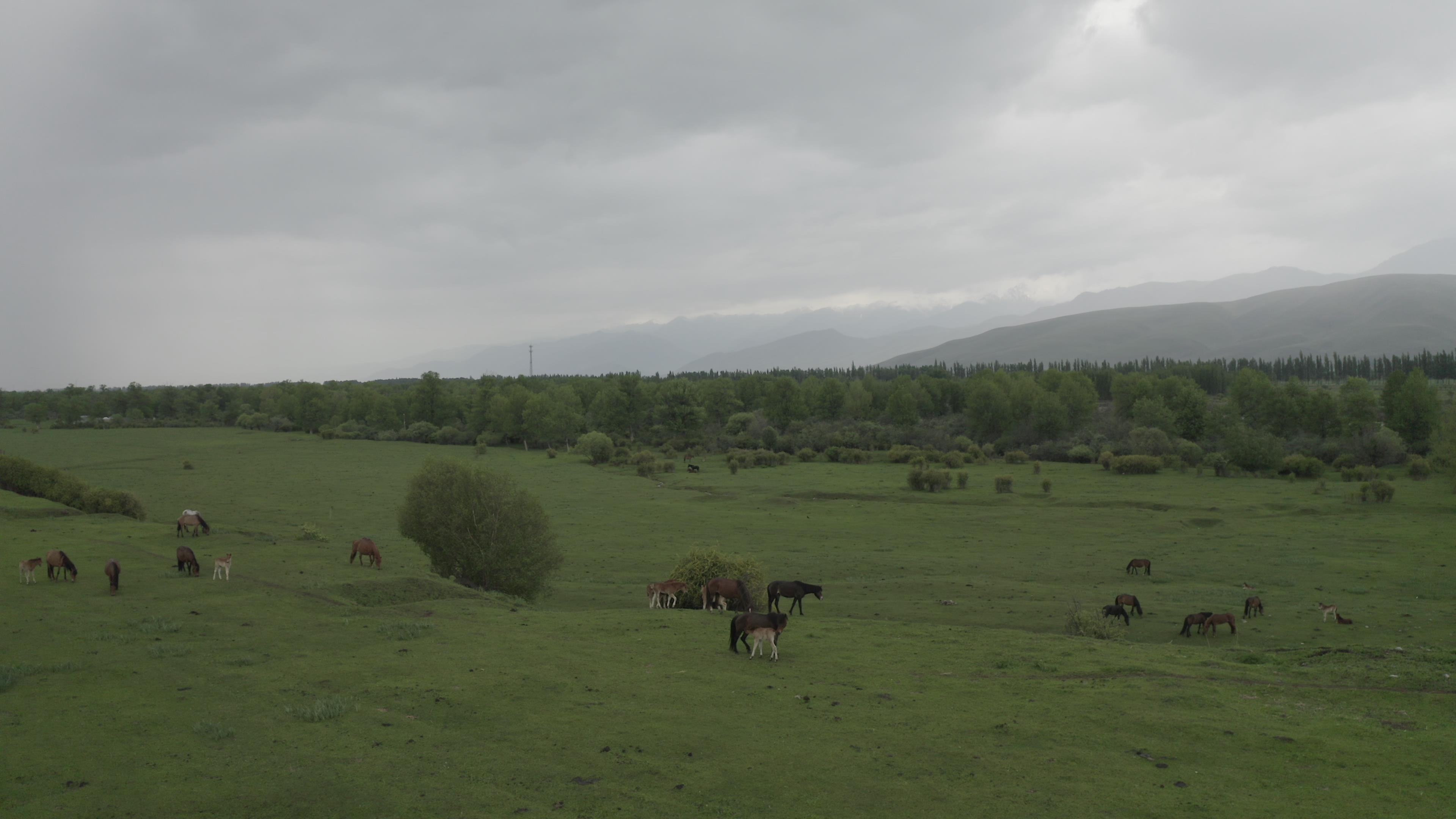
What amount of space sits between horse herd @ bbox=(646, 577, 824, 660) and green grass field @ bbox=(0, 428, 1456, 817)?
0.63m

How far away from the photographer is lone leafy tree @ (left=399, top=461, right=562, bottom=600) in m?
30.4

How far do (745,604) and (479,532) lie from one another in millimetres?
13334

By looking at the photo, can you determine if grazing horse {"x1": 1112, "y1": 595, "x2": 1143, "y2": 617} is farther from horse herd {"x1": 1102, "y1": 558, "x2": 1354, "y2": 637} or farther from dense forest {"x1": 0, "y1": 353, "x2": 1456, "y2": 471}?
dense forest {"x1": 0, "y1": 353, "x2": 1456, "y2": 471}

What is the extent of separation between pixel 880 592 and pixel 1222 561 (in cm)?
2170

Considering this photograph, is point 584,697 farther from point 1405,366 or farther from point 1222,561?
point 1405,366

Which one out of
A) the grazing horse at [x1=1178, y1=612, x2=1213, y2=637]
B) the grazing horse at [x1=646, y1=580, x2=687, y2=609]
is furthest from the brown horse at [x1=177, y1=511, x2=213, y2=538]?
the grazing horse at [x1=1178, y1=612, x2=1213, y2=637]

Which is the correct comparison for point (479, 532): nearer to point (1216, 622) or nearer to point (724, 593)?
point (724, 593)

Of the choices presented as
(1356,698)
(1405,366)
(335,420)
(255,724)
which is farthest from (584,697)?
(1405,366)

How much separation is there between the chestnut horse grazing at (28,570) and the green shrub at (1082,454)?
10416 cm

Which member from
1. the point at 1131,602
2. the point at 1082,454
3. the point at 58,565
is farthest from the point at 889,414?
the point at 58,565

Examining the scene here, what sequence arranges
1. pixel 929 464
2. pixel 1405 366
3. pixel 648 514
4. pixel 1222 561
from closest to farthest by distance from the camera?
pixel 1222 561 < pixel 648 514 < pixel 929 464 < pixel 1405 366

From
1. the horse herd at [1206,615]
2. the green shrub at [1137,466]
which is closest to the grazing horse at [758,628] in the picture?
the horse herd at [1206,615]

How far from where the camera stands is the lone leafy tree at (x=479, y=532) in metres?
30.4

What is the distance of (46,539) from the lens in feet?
93.9
